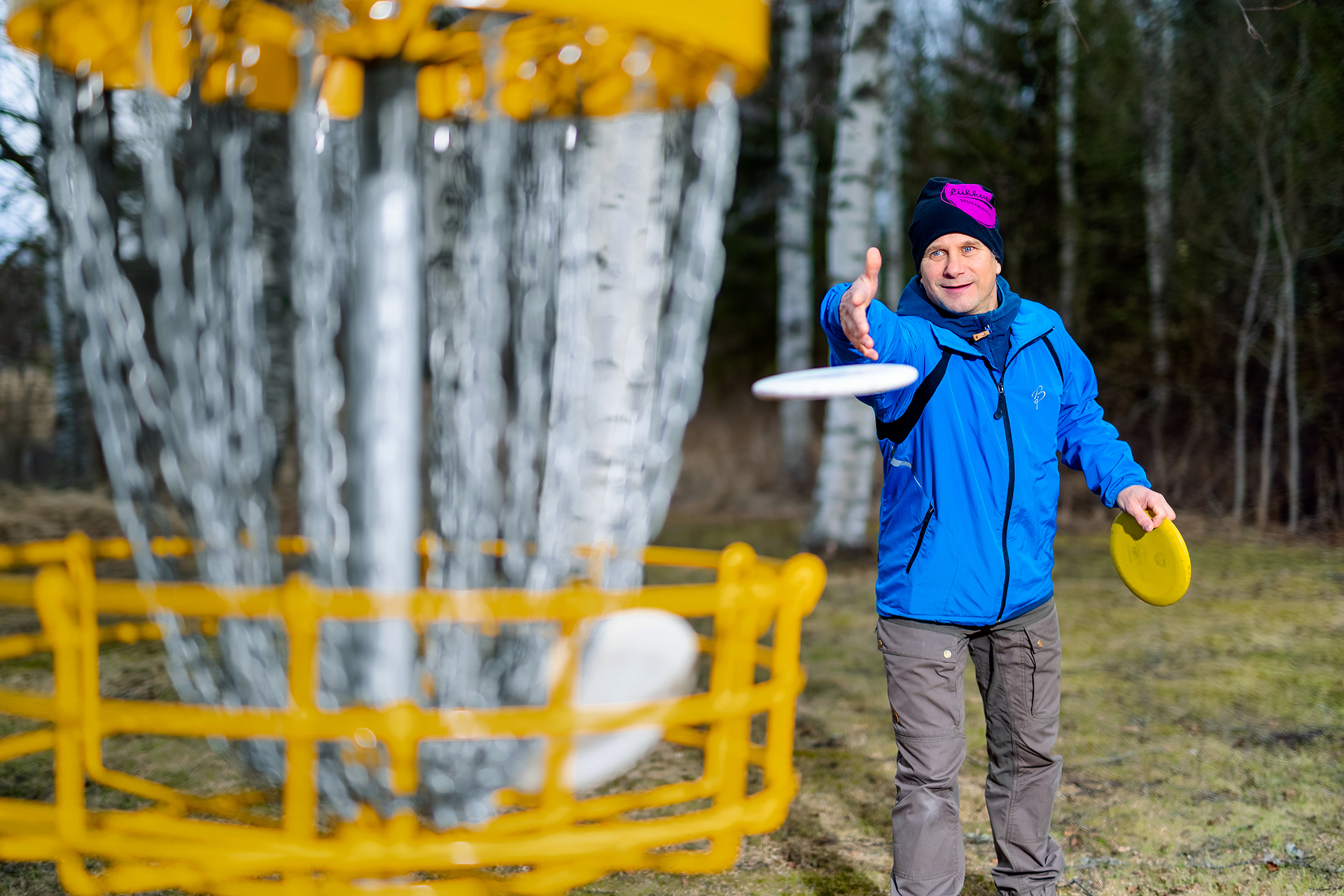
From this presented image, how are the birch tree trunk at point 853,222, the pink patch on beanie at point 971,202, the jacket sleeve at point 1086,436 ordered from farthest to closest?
1. the birch tree trunk at point 853,222
2. the jacket sleeve at point 1086,436
3. the pink patch on beanie at point 971,202

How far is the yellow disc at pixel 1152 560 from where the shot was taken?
2416mm

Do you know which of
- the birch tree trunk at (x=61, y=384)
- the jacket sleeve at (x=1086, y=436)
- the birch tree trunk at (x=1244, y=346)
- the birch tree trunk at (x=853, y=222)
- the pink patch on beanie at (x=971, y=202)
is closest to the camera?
the pink patch on beanie at (x=971, y=202)

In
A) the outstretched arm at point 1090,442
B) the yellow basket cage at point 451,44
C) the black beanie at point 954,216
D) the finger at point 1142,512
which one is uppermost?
the yellow basket cage at point 451,44

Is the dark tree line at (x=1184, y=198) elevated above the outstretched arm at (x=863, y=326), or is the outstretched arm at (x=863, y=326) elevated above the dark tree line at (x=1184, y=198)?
the dark tree line at (x=1184, y=198)

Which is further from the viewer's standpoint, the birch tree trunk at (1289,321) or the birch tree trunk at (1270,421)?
the birch tree trunk at (1270,421)

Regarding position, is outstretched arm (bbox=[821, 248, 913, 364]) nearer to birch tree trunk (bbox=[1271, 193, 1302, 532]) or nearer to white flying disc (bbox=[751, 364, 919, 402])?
white flying disc (bbox=[751, 364, 919, 402])

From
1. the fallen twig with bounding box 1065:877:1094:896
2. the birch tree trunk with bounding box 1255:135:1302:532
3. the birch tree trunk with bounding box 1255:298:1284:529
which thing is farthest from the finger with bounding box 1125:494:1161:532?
the birch tree trunk with bounding box 1255:298:1284:529

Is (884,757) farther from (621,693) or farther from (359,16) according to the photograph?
(359,16)

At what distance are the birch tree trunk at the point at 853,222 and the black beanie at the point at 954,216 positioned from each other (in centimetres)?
556

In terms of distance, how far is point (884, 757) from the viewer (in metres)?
4.14

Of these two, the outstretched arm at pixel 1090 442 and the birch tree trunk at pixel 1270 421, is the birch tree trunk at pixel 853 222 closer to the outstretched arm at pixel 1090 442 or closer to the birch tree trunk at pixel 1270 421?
the birch tree trunk at pixel 1270 421

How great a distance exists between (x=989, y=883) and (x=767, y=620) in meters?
1.54

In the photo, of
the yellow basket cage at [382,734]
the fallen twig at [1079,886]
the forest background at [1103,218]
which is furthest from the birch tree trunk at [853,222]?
the yellow basket cage at [382,734]

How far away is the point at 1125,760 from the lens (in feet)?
13.2
